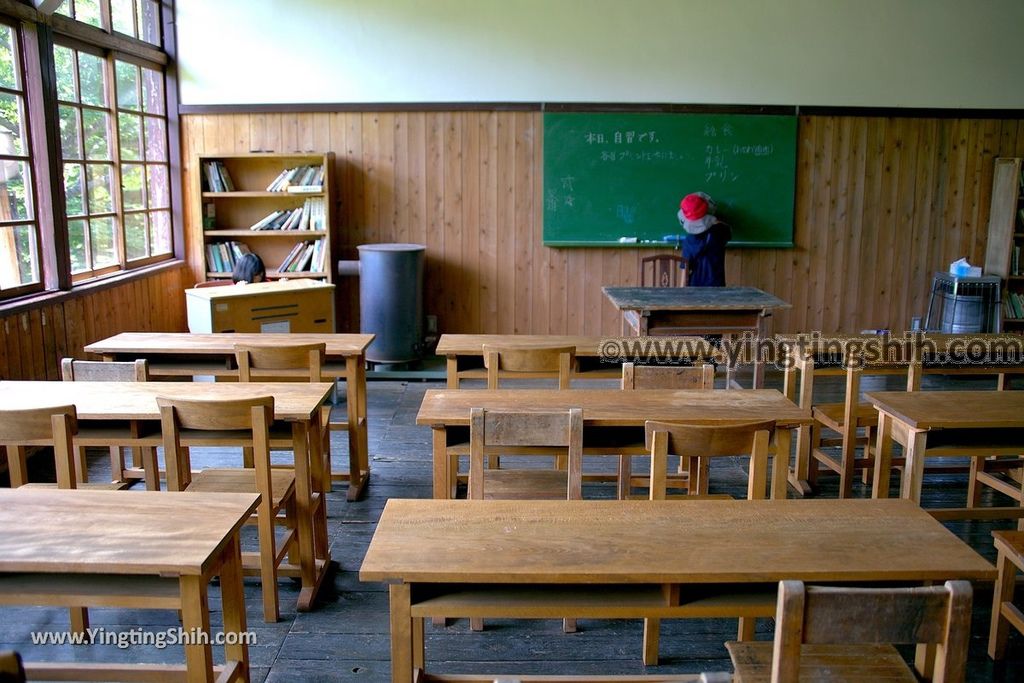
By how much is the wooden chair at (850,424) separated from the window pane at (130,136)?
5148 millimetres

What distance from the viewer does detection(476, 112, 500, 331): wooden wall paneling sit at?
707 cm

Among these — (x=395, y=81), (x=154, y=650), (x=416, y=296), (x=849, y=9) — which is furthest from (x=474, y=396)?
(x=849, y=9)

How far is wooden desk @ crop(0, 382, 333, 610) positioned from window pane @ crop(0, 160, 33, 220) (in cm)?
181

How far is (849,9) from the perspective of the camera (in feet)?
23.0

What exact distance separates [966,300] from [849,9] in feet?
8.35

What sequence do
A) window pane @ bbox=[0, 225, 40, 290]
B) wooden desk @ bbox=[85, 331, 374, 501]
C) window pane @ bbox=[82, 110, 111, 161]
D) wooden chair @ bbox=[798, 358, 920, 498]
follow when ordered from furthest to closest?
window pane @ bbox=[82, 110, 111, 161] < window pane @ bbox=[0, 225, 40, 290] < wooden desk @ bbox=[85, 331, 374, 501] < wooden chair @ bbox=[798, 358, 920, 498]

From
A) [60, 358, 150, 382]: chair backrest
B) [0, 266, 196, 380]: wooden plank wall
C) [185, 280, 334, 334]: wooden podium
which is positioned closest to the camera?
[60, 358, 150, 382]: chair backrest

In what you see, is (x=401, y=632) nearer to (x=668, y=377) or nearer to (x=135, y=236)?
(x=668, y=377)

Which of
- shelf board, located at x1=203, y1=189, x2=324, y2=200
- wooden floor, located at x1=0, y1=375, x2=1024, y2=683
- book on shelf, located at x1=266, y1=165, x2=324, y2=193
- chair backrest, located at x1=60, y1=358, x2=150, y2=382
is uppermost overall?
book on shelf, located at x1=266, y1=165, x2=324, y2=193

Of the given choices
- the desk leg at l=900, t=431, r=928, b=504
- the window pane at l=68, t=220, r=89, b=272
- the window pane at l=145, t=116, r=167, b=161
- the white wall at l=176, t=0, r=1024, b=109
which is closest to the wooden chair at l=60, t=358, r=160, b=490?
the window pane at l=68, t=220, r=89, b=272

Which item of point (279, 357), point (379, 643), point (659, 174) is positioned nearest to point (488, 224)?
point (659, 174)

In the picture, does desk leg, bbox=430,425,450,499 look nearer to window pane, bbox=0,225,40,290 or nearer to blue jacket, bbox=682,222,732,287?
window pane, bbox=0,225,40,290

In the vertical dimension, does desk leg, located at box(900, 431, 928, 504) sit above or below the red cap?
below

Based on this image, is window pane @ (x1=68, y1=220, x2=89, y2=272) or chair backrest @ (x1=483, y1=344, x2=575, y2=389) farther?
window pane @ (x1=68, y1=220, x2=89, y2=272)
